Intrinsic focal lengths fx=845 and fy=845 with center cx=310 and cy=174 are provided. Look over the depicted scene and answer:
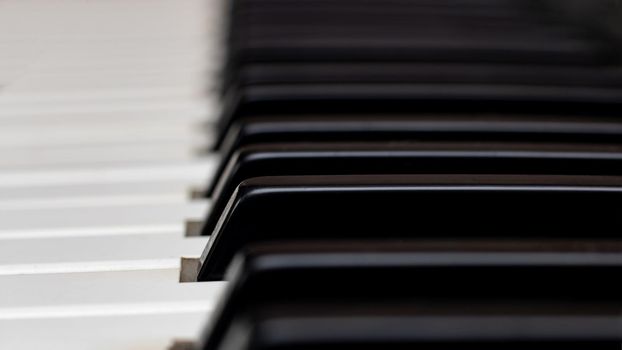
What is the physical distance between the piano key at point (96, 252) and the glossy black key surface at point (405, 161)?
0.04 m

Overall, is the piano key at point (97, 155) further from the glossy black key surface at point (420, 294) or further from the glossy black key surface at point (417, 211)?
the glossy black key surface at point (420, 294)

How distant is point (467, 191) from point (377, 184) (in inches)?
2.4

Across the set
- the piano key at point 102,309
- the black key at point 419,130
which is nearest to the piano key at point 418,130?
the black key at point 419,130

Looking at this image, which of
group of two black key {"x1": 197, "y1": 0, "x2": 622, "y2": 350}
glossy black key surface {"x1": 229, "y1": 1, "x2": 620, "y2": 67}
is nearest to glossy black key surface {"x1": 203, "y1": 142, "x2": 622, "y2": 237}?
group of two black key {"x1": 197, "y1": 0, "x2": 622, "y2": 350}

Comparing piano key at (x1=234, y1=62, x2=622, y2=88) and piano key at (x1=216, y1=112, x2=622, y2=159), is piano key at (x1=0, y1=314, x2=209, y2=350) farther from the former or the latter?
piano key at (x1=234, y1=62, x2=622, y2=88)

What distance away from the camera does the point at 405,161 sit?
2.21 ft

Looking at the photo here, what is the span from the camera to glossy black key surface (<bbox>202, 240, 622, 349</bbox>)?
→ 39 cm

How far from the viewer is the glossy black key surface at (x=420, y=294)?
387 millimetres

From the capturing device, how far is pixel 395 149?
69cm

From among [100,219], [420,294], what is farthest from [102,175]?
[420,294]

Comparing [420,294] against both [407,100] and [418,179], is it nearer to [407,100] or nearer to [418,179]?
[418,179]

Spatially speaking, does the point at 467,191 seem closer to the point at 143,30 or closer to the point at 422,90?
the point at 422,90

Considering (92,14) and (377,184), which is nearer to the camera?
(377,184)

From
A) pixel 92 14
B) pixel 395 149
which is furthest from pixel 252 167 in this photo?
pixel 92 14
